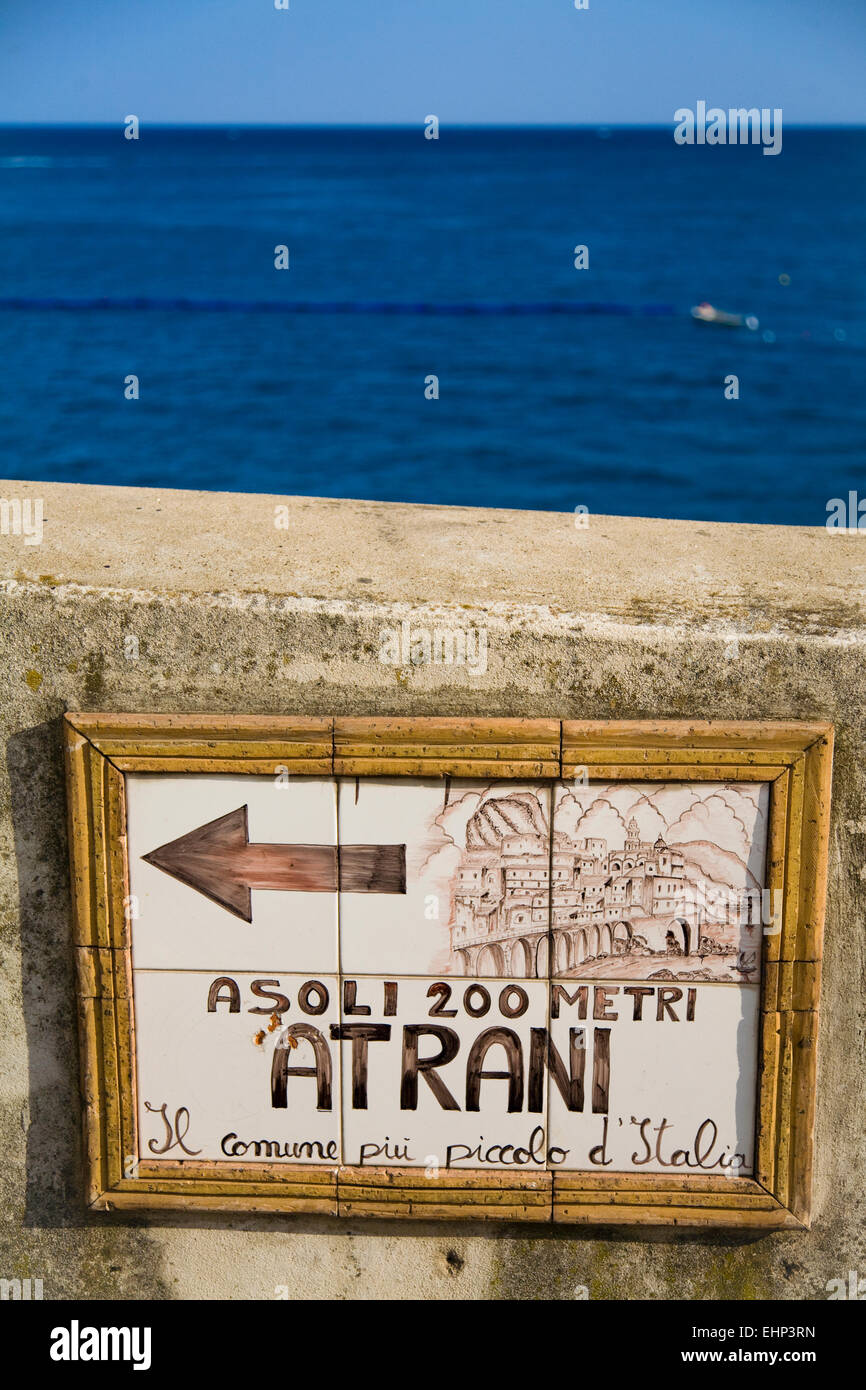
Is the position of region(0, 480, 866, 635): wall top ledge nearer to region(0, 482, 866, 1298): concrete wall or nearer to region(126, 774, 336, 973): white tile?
region(0, 482, 866, 1298): concrete wall

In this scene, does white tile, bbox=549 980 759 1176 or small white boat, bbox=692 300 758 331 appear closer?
white tile, bbox=549 980 759 1176

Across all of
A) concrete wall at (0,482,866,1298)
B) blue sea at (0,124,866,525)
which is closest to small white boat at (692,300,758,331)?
blue sea at (0,124,866,525)

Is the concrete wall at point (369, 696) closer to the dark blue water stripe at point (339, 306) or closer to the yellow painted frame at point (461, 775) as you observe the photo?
the yellow painted frame at point (461, 775)

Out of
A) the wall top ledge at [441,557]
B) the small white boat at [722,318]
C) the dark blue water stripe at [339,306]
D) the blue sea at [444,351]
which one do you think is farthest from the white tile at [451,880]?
the small white boat at [722,318]

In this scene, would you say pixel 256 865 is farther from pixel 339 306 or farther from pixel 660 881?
pixel 339 306

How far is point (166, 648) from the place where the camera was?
8.80ft

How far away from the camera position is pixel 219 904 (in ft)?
8.95

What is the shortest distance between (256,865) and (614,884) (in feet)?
2.46

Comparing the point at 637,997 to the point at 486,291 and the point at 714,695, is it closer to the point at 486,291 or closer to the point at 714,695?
the point at 714,695

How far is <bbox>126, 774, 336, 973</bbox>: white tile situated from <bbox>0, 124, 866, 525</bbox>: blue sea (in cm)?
1990

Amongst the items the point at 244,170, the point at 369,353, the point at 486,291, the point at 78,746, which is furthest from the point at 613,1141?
the point at 244,170

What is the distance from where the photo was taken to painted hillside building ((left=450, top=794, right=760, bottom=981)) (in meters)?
2.66

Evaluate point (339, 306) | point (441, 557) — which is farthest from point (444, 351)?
point (441, 557)

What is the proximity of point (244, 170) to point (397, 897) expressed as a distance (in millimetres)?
87553
